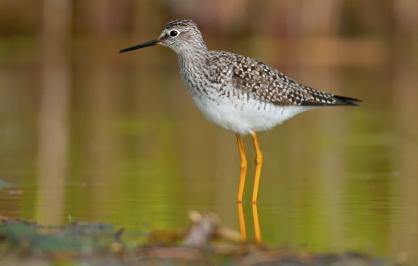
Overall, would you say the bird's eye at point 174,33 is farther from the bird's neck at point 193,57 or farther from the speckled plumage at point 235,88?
the bird's neck at point 193,57

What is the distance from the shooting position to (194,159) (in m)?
11.7

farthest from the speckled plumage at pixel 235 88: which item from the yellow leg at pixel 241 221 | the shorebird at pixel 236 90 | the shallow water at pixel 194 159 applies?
the yellow leg at pixel 241 221

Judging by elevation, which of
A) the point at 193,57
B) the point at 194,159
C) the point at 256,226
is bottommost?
the point at 256,226

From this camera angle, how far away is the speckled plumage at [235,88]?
9203mm

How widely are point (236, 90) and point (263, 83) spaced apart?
320mm

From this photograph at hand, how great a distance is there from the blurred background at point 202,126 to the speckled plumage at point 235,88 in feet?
2.10

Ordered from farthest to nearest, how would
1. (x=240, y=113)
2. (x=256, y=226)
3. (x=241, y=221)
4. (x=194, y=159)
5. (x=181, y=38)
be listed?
(x=194, y=159) → (x=181, y=38) → (x=240, y=113) → (x=241, y=221) → (x=256, y=226)

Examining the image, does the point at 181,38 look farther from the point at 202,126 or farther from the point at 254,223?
A: the point at 202,126

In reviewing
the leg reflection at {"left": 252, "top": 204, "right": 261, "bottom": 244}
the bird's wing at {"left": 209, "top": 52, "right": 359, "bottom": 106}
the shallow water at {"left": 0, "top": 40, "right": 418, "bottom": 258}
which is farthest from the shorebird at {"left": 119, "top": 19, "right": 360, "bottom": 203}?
the shallow water at {"left": 0, "top": 40, "right": 418, "bottom": 258}

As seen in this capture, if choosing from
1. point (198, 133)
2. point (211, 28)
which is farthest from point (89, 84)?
point (198, 133)

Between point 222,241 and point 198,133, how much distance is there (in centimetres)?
741

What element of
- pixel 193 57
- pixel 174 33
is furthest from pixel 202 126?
pixel 193 57

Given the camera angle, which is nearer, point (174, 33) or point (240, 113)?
point (240, 113)

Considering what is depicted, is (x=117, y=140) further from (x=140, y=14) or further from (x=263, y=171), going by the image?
(x=140, y=14)
